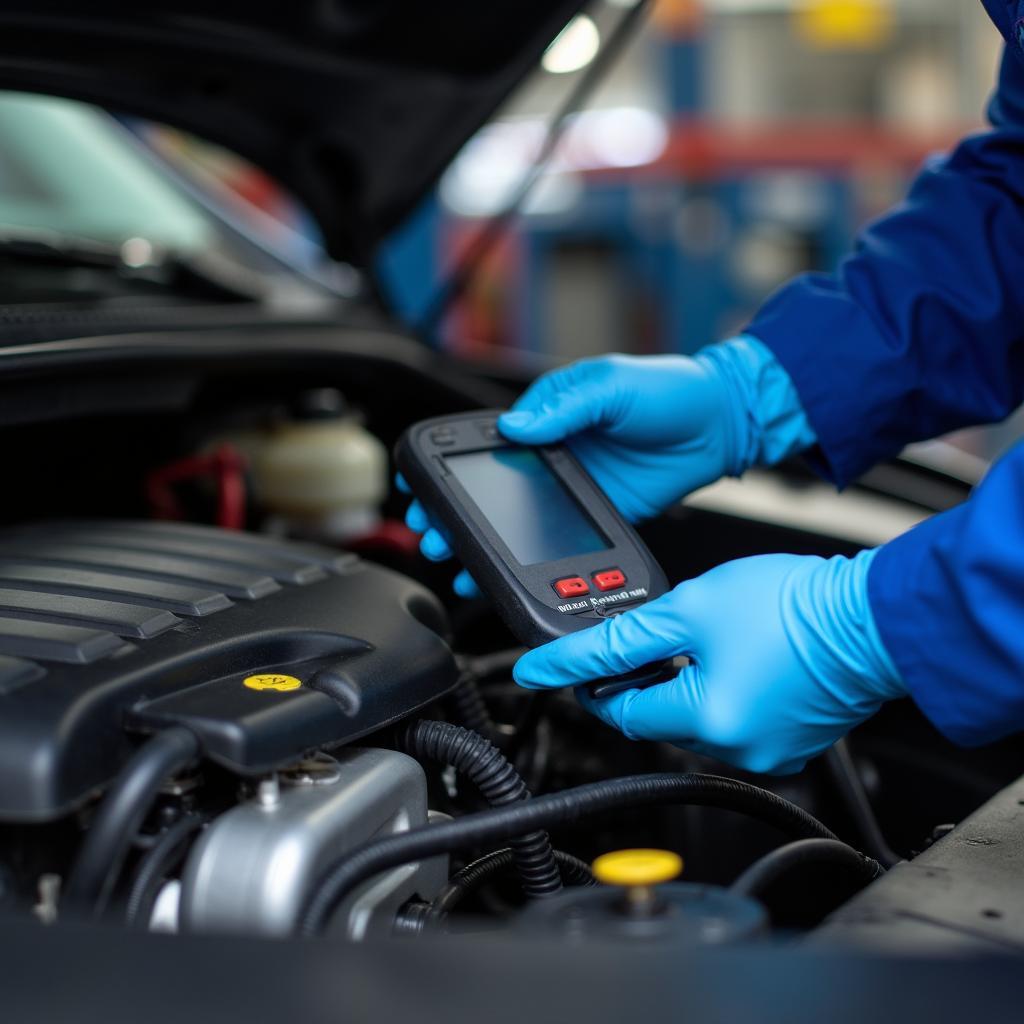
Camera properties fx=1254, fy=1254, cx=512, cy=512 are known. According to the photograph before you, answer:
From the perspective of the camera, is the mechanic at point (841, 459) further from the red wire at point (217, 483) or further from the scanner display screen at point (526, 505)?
the red wire at point (217, 483)

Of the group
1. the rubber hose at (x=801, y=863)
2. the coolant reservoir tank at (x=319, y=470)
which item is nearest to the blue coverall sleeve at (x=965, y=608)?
the rubber hose at (x=801, y=863)

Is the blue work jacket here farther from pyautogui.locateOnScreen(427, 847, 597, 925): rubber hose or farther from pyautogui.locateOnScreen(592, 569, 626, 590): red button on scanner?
pyautogui.locateOnScreen(427, 847, 597, 925): rubber hose

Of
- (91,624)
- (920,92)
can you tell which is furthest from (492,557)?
(920,92)

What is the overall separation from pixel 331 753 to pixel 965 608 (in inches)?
15.2

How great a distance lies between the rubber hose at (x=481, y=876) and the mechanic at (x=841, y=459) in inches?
3.9

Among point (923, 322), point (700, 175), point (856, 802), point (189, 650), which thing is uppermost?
point (700, 175)

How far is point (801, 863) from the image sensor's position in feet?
2.45

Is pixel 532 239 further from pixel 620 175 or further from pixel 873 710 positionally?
pixel 873 710

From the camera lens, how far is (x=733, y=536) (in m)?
1.30

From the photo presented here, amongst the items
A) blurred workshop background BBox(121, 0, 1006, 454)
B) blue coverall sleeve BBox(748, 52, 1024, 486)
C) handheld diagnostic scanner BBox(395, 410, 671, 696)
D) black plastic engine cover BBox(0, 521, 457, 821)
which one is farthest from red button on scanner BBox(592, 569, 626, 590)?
blurred workshop background BBox(121, 0, 1006, 454)

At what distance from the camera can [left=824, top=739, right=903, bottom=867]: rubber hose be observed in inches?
40.3

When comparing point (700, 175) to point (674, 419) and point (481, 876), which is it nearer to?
point (674, 419)

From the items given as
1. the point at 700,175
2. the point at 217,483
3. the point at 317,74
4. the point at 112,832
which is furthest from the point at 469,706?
the point at 700,175

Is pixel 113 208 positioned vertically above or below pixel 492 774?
above
